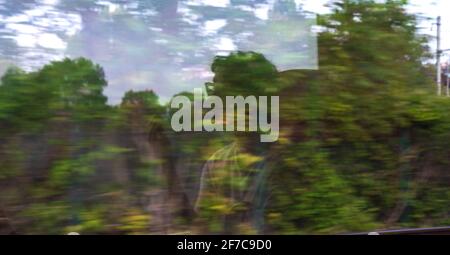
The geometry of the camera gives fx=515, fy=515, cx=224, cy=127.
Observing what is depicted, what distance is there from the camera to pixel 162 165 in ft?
12.6

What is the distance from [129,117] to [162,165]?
43 cm

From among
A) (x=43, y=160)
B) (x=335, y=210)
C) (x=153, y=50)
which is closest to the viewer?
(x=43, y=160)

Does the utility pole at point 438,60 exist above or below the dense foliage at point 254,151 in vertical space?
above

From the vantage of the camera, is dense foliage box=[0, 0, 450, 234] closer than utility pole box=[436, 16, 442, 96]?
Yes

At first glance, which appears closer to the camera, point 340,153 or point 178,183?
point 178,183

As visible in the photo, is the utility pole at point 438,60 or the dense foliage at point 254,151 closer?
the dense foliage at point 254,151

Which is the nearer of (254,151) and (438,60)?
(254,151)

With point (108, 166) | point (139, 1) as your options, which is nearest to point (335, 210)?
point (108, 166)

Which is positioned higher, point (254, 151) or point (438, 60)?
point (438, 60)

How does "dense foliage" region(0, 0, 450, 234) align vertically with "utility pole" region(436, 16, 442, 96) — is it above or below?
below

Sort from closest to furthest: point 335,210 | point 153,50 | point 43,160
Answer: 1. point 43,160
2. point 153,50
3. point 335,210
